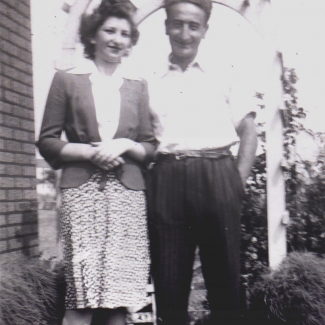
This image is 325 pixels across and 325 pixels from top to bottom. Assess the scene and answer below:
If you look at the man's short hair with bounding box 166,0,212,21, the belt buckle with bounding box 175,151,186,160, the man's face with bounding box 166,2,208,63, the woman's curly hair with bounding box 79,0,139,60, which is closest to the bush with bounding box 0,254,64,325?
the belt buckle with bounding box 175,151,186,160

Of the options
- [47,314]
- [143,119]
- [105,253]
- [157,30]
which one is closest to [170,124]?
[143,119]

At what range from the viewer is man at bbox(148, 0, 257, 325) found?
2.58 metres

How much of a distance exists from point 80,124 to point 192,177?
0.63 meters

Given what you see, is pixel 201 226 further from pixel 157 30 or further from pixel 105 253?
pixel 157 30

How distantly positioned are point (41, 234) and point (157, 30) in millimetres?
1312

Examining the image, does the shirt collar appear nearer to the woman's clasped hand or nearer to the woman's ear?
the woman's ear

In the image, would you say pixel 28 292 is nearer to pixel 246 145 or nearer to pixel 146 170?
pixel 146 170

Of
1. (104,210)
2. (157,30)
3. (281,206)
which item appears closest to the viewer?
(104,210)

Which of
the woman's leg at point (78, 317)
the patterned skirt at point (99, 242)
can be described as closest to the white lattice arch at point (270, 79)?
the patterned skirt at point (99, 242)

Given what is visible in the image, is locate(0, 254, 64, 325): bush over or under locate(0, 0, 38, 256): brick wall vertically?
under

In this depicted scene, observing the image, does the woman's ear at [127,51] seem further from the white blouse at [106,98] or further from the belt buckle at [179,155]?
the belt buckle at [179,155]

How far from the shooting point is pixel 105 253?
2.54 metres

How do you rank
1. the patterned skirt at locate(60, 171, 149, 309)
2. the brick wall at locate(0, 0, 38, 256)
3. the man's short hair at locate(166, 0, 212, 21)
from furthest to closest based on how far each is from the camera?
the brick wall at locate(0, 0, 38, 256), the man's short hair at locate(166, 0, 212, 21), the patterned skirt at locate(60, 171, 149, 309)

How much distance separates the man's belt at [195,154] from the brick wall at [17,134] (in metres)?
0.80
